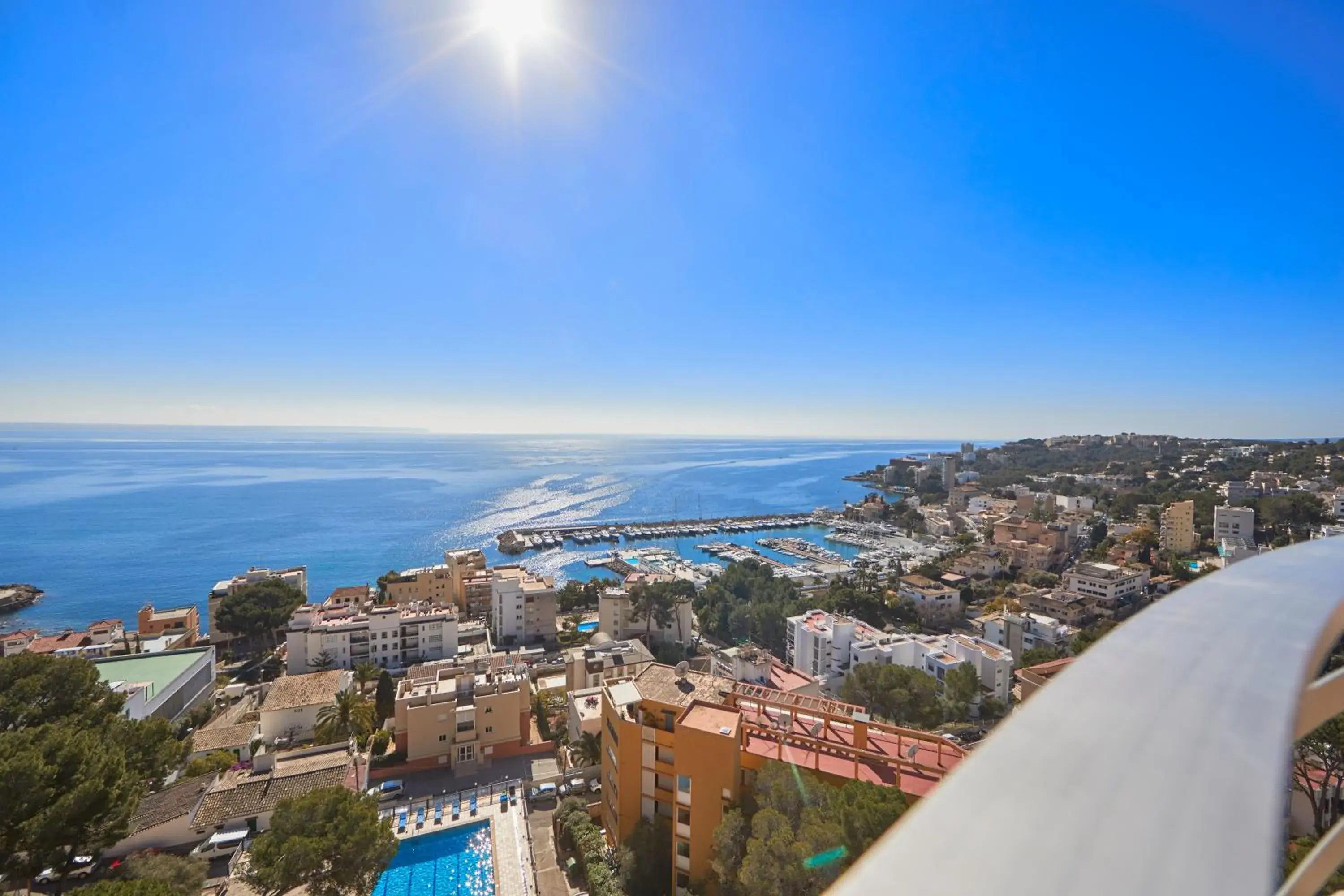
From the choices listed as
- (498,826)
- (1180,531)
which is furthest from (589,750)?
(1180,531)

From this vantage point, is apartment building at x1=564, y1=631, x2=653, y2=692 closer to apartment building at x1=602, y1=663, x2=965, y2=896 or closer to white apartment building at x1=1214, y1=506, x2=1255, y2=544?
apartment building at x1=602, y1=663, x2=965, y2=896

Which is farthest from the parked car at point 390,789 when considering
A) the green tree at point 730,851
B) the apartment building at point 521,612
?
the apartment building at point 521,612

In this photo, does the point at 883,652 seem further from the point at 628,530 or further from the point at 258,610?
the point at 628,530

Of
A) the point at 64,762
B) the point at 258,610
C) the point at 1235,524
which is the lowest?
the point at 258,610

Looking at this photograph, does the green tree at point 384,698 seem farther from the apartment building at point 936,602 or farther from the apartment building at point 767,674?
the apartment building at point 936,602

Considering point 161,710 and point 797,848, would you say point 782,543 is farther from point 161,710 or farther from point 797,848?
point 797,848
